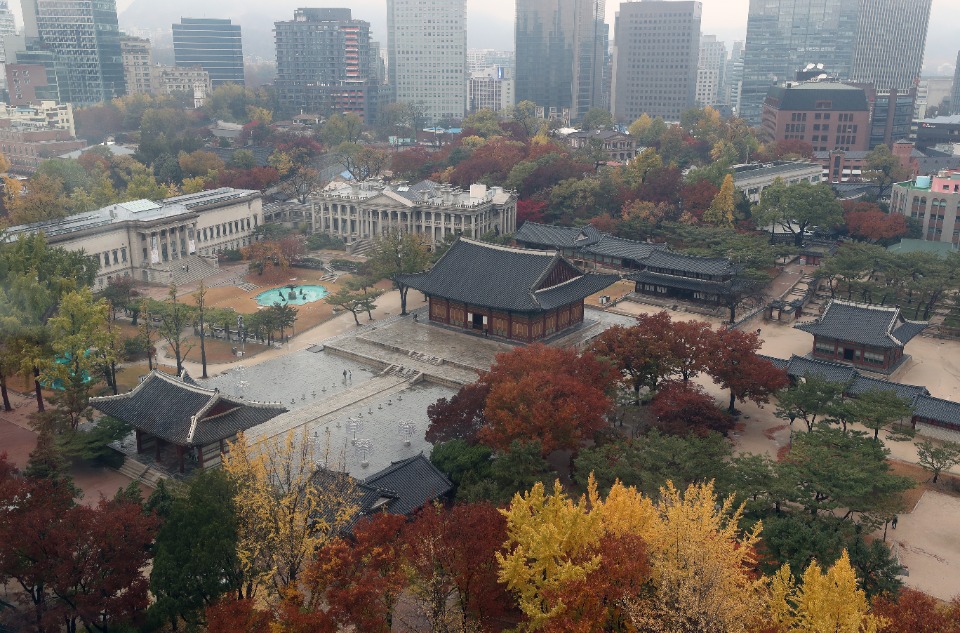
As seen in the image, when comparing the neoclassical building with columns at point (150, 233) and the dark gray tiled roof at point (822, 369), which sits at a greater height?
the neoclassical building with columns at point (150, 233)

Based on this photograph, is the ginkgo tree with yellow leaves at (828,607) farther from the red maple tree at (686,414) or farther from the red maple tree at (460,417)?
the red maple tree at (460,417)

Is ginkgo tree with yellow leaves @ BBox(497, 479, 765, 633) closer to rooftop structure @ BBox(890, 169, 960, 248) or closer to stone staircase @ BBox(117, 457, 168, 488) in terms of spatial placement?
stone staircase @ BBox(117, 457, 168, 488)

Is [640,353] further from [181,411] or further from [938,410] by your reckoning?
[181,411]

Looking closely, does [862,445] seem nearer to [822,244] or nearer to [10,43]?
[822,244]

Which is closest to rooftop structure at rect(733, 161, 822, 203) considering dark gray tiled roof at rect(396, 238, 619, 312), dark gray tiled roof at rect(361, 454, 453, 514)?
dark gray tiled roof at rect(396, 238, 619, 312)

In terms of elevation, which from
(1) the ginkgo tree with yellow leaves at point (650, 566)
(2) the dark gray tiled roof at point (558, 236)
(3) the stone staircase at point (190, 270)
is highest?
(1) the ginkgo tree with yellow leaves at point (650, 566)

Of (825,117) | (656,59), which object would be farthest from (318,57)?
(825,117)

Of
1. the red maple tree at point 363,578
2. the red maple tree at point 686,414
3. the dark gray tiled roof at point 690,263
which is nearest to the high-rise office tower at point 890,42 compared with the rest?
the dark gray tiled roof at point 690,263

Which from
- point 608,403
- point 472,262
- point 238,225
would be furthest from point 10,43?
point 608,403
